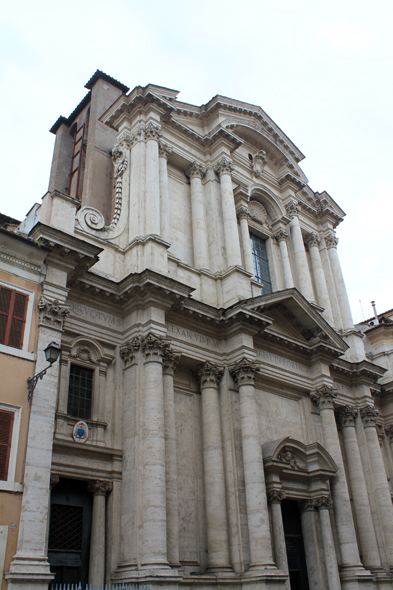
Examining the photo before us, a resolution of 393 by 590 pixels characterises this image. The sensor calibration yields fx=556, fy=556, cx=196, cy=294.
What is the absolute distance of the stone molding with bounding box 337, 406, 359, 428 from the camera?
2212 centimetres

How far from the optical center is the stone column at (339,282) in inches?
997

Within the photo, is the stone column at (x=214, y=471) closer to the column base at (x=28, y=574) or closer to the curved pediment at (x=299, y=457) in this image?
the curved pediment at (x=299, y=457)

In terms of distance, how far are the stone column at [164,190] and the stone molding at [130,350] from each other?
14.0 ft

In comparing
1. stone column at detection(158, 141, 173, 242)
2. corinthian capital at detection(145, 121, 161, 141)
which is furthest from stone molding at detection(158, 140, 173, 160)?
corinthian capital at detection(145, 121, 161, 141)

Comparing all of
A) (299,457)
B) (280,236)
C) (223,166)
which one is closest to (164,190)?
(223,166)

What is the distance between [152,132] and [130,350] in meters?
8.49

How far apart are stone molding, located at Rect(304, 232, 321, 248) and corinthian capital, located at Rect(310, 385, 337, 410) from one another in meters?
8.42

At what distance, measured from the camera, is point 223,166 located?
21.8m

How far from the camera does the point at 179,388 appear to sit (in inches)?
676

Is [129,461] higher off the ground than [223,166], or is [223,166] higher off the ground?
[223,166]

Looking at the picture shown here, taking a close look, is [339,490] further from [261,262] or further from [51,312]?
[51,312]

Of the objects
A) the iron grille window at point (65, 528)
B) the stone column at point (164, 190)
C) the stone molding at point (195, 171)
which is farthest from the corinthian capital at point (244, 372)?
the stone molding at point (195, 171)

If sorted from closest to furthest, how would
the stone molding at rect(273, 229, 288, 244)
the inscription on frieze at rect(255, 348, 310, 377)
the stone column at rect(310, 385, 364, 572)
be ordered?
the stone column at rect(310, 385, 364, 572), the inscription on frieze at rect(255, 348, 310, 377), the stone molding at rect(273, 229, 288, 244)

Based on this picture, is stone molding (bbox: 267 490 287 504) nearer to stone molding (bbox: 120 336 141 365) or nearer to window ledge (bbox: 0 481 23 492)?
stone molding (bbox: 120 336 141 365)
